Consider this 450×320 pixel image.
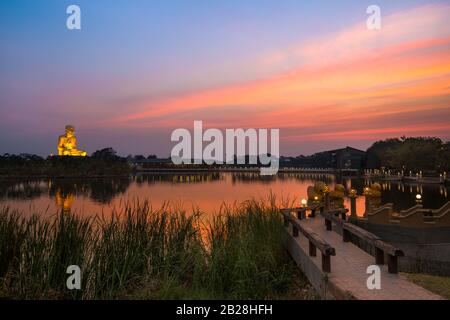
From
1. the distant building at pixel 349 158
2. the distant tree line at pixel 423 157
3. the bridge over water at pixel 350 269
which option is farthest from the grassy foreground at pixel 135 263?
the distant building at pixel 349 158

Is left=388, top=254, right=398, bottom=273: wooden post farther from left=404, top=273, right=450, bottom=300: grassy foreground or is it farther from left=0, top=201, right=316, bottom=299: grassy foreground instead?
left=0, top=201, right=316, bottom=299: grassy foreground

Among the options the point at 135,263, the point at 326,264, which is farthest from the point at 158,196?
the point at 326,264

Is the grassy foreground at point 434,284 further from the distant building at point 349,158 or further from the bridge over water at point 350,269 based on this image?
the distant building at point 349,158

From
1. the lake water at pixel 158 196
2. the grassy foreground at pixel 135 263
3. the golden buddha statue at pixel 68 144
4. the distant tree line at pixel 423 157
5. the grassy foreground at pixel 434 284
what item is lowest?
the lake water at pixel 158 196

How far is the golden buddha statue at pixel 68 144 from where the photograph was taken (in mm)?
118938

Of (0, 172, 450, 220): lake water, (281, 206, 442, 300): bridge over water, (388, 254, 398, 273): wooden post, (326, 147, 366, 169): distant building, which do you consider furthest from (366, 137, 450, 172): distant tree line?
(388, 254, 398, 273): wooden post

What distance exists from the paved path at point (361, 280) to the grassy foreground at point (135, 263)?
62cm

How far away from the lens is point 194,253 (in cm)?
690

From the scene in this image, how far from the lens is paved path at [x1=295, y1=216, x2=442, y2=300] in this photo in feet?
15.0

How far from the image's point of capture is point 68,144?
12069 cm

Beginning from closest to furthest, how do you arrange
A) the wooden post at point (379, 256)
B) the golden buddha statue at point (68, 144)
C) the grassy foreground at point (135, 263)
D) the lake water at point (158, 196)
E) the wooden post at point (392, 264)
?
1. the wooden post at point (392, 264)
2. the grassy foreground at point (135, 263)
3. the wooden post at point (379, 256)
4. the lake water at point (158, 196)
5. the golden buddha statue at point (68, 144)

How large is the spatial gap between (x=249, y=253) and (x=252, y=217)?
226cm
